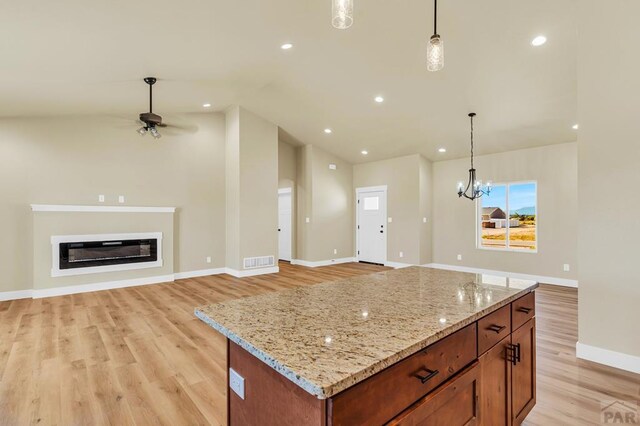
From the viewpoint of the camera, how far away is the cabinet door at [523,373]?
1.66 meters

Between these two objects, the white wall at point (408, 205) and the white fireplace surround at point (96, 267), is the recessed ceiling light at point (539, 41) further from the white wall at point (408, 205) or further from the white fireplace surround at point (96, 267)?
the white fireplace surround at point (96, 267)

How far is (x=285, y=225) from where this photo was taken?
9.08 m

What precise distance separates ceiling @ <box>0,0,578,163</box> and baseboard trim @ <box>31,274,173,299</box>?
2.78 meters

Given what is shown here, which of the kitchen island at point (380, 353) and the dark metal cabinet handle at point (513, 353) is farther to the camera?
the dark metal cabinet handle at point (513, 353)

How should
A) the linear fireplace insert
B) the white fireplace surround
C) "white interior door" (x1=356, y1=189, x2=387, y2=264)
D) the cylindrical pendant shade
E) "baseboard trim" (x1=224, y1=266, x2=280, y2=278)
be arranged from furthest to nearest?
"white interior door" (x1=356, y1=189, x2=387, y2=264) → "baseboard trim" (x1=224, y1=266, x2=280, y2=278) → the linear fireplace insert → the white fireplace surround → the cylindrical pendant shade

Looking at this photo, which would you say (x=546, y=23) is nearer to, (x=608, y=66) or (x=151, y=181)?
(x=608, y=66)

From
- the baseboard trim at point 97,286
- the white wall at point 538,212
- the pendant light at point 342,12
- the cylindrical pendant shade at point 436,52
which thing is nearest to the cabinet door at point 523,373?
the cylindrical pendant shade at point 436,52

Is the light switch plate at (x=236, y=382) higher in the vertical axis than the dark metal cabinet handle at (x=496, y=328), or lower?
lower

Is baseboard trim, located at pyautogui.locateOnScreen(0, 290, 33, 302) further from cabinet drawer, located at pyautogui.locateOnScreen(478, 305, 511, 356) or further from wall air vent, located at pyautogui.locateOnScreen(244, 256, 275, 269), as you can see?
cabinet drawer, located at pyautogui.locateOnScreen(478, 305, 511, 356)

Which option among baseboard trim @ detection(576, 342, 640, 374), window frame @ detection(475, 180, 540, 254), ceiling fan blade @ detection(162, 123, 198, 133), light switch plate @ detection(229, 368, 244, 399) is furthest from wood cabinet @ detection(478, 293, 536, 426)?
ceiling fan blade @ detection(162, 123, 198, 133)

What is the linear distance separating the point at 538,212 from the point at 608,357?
13.8ft

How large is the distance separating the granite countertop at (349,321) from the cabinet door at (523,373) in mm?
258

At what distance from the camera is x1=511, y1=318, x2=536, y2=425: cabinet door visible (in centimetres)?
166

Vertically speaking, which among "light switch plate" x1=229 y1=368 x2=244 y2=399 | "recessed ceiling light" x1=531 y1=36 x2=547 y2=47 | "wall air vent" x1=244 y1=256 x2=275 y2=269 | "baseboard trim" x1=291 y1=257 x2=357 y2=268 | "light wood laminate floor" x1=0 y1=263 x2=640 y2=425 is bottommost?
"light wood laminate floor" x1=0 y1=263 x2=640 y2=425
